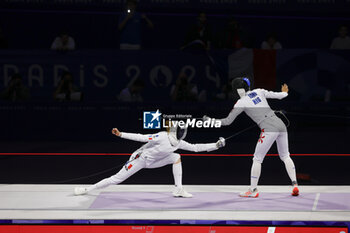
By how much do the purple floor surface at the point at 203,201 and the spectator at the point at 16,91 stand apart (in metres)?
3.27

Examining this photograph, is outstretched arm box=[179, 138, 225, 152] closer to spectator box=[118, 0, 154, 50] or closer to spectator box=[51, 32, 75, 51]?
spectator box=[118, 0, 154, 50]

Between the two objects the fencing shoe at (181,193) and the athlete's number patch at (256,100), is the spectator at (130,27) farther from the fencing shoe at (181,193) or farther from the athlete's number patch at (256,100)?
the fencing shoe at (181,193)

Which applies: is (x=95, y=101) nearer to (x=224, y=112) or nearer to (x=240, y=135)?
(x=224, y=112)

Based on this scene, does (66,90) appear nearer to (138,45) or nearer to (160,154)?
(138,45)

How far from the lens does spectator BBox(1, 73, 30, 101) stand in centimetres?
854

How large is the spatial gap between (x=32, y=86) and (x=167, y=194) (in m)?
3.79

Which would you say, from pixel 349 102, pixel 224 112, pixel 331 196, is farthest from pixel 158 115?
pixel 349 102

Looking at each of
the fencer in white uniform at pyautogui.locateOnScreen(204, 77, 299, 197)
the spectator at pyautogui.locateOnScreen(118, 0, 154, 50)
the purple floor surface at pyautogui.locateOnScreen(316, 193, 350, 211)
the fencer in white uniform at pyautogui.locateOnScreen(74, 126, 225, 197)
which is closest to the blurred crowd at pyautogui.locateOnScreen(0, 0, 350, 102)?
the spectator at pyautogui.locateOnScreen(118, 0, 154, 50)

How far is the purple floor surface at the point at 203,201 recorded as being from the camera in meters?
5.47

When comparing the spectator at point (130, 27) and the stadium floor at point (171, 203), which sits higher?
the spectator at point (130, 27)

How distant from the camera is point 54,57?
28.9 feet

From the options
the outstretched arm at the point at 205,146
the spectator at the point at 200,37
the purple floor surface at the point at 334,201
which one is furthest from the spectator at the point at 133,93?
the purple floor surface at the point at 334,201

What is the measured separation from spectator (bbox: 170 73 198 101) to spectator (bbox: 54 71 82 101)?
158 centimetres

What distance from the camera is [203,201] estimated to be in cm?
573
